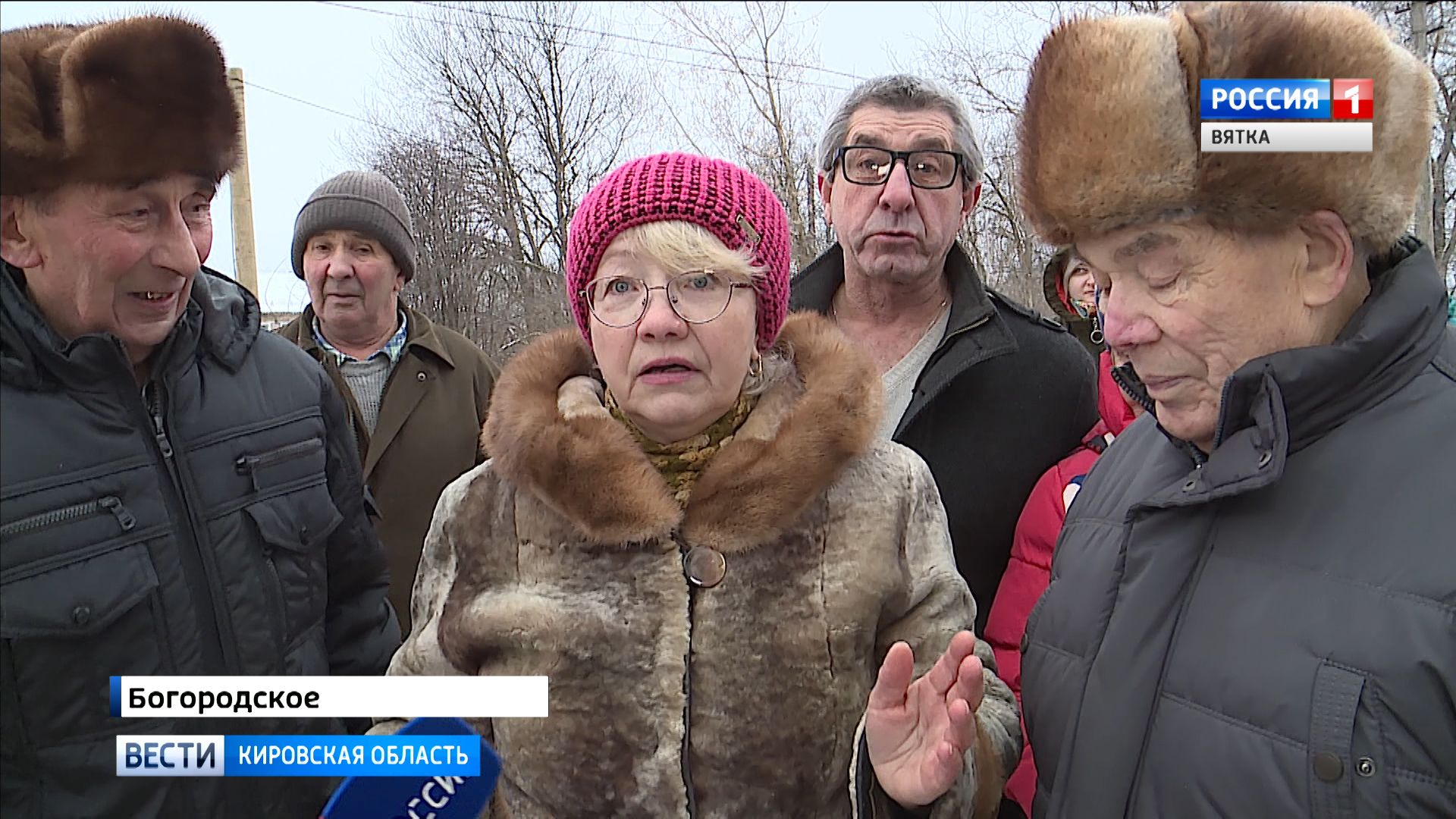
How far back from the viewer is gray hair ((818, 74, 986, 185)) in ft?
7.87

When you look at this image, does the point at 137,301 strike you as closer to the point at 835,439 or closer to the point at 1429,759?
the point at 835,439

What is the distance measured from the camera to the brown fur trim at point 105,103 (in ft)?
4.48

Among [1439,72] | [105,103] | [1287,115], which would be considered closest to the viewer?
[1287,115]

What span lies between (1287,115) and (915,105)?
132cm

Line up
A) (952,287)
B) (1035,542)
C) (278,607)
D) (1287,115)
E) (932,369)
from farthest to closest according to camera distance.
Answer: (952,287)
(932,369)
(1035,542)
(278,607)
(1287,115)

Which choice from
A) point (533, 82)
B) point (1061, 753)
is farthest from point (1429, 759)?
point (533, 82)

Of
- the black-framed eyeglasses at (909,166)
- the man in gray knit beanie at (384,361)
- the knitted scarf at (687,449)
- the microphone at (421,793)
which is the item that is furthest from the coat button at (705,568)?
the man in gray knit beanie at (384,361)

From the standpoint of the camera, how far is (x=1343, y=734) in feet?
3.42

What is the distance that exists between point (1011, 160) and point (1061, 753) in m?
0.92

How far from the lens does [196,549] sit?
1556mm

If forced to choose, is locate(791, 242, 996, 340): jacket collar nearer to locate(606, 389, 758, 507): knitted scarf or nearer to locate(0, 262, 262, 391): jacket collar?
locate(606, 389, 758, 507): knitted scarf

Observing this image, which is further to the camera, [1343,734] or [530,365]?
[530,365]
